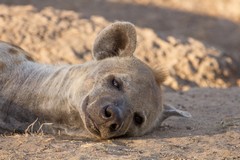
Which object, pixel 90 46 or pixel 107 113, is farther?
pixel 90 46

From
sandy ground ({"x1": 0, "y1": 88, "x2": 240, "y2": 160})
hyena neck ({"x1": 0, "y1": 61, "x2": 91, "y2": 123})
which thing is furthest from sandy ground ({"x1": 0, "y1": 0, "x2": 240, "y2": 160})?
hyena neck ({"x1": 0, "y1": 61, "x2": 91, "y2": 123})

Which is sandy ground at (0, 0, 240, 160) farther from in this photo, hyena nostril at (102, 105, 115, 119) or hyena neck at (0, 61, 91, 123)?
hyena neck at (0, 61, 91, 123)

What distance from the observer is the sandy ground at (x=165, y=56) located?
415cm

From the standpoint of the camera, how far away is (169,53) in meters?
8.10

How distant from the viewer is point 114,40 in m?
→ 4.98

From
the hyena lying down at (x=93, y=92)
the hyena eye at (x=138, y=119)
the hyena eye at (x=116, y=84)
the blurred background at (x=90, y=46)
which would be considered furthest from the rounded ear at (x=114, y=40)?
the blurred background at (x=90, y=46)

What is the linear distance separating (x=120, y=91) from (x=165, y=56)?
12.2ft

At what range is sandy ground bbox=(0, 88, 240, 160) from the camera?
13.0ft

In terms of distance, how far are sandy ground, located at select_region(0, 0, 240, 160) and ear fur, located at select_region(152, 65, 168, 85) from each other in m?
0.36

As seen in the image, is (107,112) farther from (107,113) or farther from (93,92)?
(93,92)

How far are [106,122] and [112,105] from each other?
109mm

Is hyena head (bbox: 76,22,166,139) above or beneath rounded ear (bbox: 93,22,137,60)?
beneath

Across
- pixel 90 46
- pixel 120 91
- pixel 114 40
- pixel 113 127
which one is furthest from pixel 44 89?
pixel 90 46

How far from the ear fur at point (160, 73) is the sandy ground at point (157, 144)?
14.3 inches
